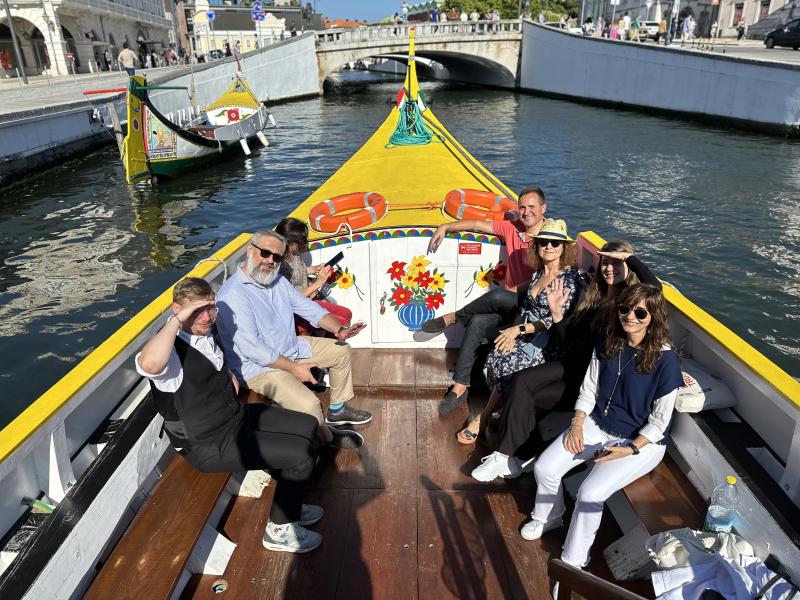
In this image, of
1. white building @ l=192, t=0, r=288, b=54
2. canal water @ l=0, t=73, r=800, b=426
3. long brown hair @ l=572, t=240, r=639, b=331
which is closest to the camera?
long brown hair @ l=572, t=240, r=639, b=331

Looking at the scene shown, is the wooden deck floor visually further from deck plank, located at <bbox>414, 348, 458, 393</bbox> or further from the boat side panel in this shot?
the boat side panel

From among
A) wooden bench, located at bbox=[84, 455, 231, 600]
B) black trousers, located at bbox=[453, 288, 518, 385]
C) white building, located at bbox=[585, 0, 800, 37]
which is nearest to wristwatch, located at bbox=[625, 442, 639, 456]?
black trousers, located at bbox=[453, 288, 518, 385]

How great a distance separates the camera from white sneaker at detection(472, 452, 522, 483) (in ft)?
10.4

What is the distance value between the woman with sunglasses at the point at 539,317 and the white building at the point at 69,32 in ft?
120

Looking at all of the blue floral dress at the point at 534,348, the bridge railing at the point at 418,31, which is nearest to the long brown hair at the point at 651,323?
the blue floral dress at the point at 534,348

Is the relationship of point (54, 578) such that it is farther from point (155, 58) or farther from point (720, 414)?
point (155, 58)

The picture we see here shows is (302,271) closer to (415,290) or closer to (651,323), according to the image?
(415,290)

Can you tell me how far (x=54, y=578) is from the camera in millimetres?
2010

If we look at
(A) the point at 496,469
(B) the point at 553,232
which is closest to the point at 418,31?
(B) the point at 553,232

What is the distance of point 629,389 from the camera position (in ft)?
8.70

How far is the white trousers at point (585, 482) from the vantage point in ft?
8.37

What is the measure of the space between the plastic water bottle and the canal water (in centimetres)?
630

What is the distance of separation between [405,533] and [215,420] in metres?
1.12

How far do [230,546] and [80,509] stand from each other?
773mm
